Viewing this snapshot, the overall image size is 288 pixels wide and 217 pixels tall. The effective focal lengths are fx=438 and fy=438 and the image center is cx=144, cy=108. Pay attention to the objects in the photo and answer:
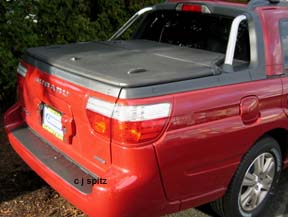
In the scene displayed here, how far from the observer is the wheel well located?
11.5 ft

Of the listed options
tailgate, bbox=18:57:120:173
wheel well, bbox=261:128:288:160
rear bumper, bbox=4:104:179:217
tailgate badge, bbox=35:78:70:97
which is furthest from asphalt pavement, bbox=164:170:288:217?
tailgate badge, bbox=35:78:70:97

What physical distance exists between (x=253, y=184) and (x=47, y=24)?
11.3 ft

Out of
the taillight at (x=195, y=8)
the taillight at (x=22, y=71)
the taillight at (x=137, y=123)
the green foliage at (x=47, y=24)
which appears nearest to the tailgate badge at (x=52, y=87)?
the taillight at (x=22, y=71)

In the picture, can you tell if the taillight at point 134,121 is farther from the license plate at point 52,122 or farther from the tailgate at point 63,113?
the license plate at point 52,122

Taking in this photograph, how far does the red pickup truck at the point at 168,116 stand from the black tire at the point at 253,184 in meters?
0.01

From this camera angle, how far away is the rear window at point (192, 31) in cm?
350

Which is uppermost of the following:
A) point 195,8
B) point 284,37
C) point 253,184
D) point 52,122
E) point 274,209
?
point 195,8

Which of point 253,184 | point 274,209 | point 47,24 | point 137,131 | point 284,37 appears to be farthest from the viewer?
point 47,24

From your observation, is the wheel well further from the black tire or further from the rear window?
the rear window

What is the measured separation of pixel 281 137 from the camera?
143 inches

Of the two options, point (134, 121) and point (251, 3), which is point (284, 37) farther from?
point (134, 121)

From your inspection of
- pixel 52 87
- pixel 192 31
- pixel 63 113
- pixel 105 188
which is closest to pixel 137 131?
pixel 105 188

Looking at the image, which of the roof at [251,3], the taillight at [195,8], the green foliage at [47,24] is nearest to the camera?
the roof at [251,3]

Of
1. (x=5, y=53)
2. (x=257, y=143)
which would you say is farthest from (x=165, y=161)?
(x=5, y=53)
